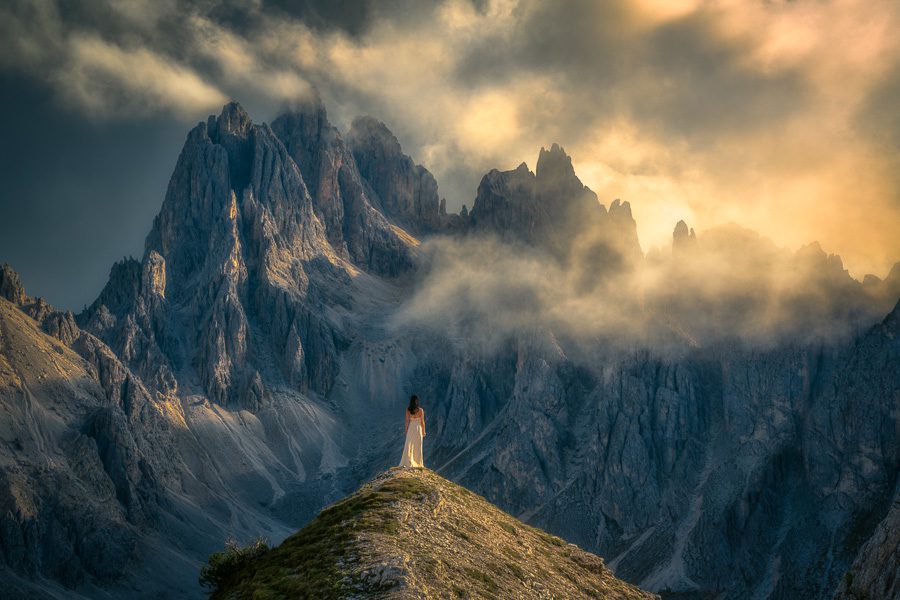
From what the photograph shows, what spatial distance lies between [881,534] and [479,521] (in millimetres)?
30698

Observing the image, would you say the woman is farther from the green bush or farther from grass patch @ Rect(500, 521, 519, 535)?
the green bush

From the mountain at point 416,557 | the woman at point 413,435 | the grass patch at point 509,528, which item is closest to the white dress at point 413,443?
the woman at point 413,435

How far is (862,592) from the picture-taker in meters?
Answer: 59.4

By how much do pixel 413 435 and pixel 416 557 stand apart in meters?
19.5

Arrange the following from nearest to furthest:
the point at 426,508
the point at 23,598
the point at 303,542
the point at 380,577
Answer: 1. the point at 380,577
2. the point at 303,542
3. the point at 426,508
4. the point at 23,598

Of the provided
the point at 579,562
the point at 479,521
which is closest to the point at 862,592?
the point at 579,562

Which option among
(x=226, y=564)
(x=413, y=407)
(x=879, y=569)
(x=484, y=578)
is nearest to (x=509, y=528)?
(x=413, y=407)

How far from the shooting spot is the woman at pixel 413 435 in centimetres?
5950

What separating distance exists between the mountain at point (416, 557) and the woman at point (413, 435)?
2813 millimetres

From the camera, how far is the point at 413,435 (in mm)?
60969

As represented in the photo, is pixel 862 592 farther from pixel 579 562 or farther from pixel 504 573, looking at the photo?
pixel 504 573

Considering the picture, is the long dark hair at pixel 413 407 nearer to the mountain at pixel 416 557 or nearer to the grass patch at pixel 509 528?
the mountain at pixel 416 557

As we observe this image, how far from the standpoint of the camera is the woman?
59500 millimetres

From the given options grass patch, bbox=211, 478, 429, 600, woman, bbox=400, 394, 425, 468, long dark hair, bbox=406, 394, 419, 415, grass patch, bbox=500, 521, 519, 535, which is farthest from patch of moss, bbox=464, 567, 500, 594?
long dark hair, bbox=406, 394, 419, 415
